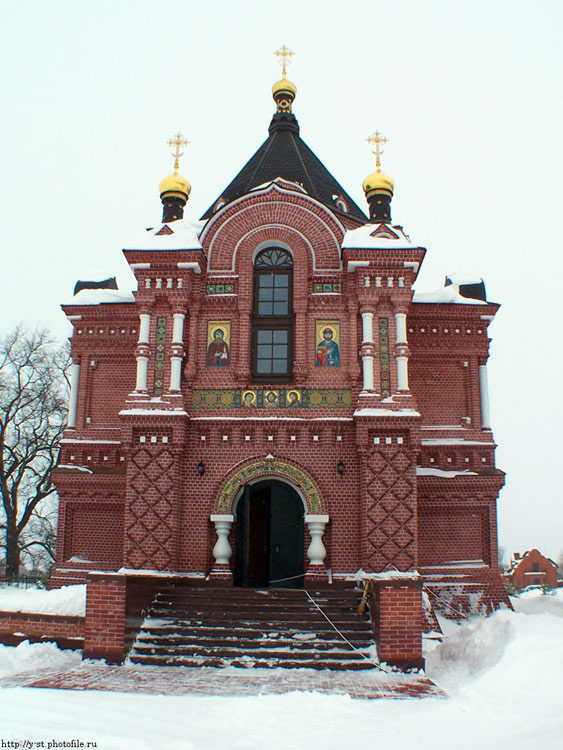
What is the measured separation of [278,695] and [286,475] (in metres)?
5.86

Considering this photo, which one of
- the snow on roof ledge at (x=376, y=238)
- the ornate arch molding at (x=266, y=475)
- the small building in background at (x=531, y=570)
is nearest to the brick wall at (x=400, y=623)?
the ornate arch molding at (x=266, y=475)

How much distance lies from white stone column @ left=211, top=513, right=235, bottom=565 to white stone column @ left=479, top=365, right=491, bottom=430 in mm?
5983

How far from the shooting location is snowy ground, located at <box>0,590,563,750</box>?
5.71 meters

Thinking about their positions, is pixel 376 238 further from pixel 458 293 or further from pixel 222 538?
pixel 222 538

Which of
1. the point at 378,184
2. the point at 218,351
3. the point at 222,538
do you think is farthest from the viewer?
the point at 378,184

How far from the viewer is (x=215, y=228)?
48.0ft

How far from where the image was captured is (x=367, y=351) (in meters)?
13.3

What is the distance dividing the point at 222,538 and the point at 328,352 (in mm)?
4072

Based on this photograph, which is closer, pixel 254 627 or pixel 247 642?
pixel 247 642

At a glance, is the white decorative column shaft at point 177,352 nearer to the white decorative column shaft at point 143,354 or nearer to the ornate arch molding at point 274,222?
the white decorative column shaft at point 143,354

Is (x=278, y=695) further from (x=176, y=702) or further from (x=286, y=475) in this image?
(x=286, y=475)

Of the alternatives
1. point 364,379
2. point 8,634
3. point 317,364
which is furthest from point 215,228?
point 8,634

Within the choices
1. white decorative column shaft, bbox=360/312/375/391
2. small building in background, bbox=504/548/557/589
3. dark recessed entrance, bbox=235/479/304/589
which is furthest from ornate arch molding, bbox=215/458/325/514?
small building in background, bbox=504/548/557/589

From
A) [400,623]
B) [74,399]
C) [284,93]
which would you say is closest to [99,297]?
[74,399]
